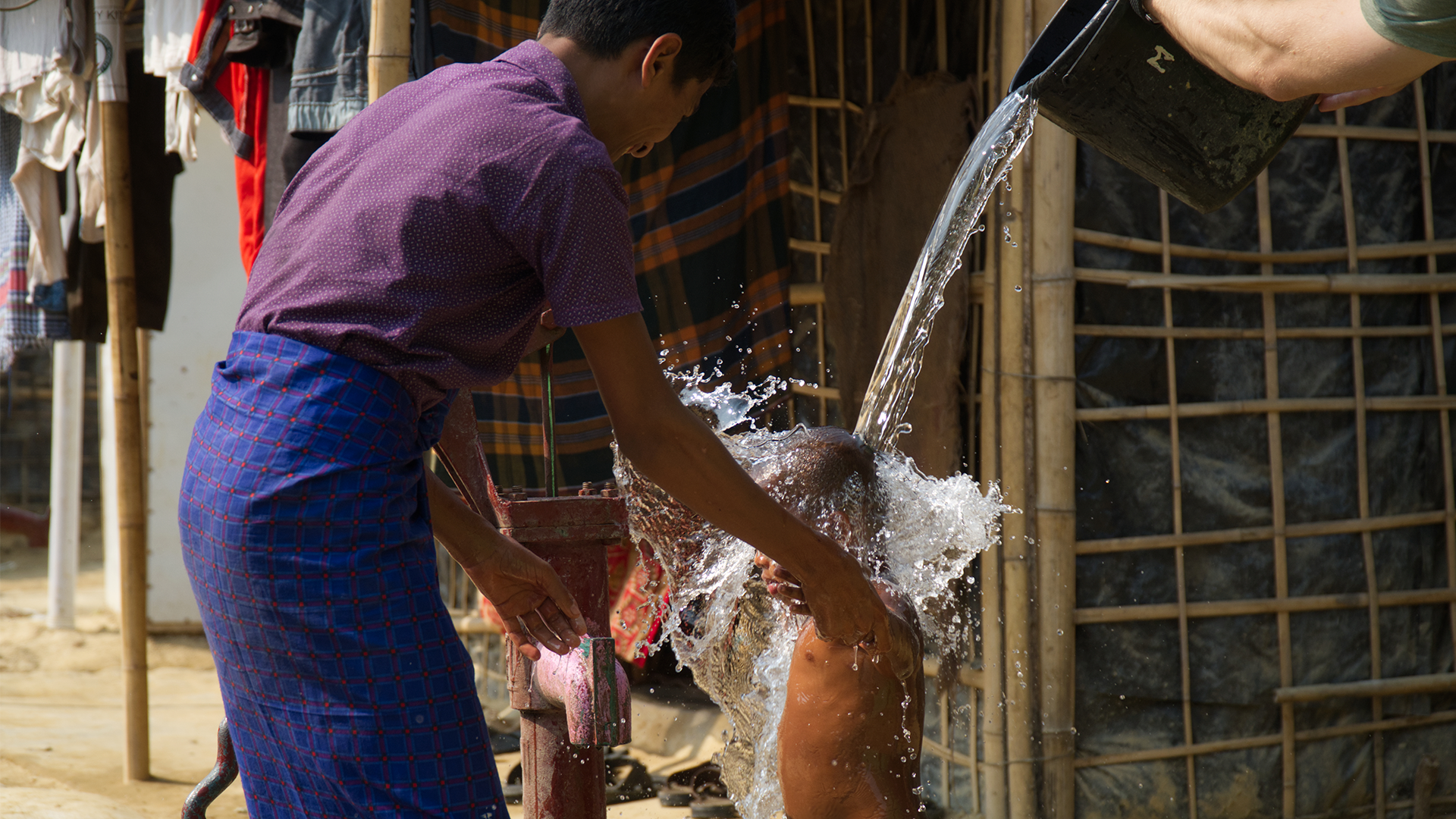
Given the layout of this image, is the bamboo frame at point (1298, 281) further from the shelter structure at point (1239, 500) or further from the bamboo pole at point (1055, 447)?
the bamboo pole at point (1055, 447)

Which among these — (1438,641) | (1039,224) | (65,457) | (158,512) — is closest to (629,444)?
(1039,224)

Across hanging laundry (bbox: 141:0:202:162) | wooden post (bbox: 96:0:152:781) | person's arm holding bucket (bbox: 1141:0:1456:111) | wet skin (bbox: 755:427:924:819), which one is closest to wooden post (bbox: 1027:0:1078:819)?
wet skin (bbox: 755:427:924:819)

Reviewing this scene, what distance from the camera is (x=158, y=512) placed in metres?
6.75

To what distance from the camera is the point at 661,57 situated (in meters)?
1.52

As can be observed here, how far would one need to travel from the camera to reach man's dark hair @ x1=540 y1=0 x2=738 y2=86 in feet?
4.94

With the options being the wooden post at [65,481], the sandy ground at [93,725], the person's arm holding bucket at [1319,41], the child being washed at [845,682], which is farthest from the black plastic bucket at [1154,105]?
the wooden post at [65,481]

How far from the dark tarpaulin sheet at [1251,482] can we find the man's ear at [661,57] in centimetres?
228

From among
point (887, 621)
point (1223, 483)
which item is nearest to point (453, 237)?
point (887, 621)

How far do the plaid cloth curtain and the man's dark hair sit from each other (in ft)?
7.88

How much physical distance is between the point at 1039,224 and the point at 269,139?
2224mm

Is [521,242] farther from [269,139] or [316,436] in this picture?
[269,139]

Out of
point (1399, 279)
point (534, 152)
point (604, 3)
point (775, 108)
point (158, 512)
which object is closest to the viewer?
point (534, 152)

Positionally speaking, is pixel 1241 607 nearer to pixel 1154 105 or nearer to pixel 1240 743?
pixel 1240 743

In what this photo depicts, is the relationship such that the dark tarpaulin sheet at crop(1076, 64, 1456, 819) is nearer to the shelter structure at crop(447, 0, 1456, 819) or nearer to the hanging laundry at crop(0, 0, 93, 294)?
the shelter structure at crop(447, 0, 1456, 819)
